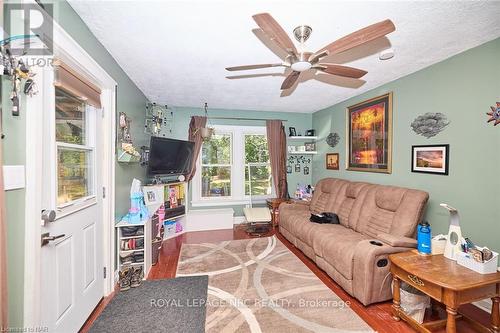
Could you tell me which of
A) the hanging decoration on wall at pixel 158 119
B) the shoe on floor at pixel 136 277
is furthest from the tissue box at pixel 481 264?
the hanging decoration on wall at pixel 158 119

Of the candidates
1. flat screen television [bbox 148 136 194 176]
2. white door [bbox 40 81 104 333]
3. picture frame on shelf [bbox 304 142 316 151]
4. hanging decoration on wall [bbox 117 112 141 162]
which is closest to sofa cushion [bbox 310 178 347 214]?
picture frame on shelf [bbox 304 142 316 151]

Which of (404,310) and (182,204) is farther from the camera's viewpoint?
(182,204)

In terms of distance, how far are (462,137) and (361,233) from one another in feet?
4.97

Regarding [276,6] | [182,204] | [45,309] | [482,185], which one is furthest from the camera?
[182,204]

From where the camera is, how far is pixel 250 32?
1.82m

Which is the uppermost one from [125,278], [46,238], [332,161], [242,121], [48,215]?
[242,121]

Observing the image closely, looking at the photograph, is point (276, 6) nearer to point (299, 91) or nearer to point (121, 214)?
point (299, 91)

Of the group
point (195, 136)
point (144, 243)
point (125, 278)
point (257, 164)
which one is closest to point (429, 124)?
point (257, 164)

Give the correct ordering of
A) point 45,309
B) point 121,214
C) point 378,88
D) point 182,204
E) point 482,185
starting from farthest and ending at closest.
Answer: point 182,204 → point 378,88 → point 121,214 → point 482,185 → point 45,309

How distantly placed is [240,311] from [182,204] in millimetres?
2618

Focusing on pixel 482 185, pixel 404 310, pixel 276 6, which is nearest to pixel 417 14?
pixel 276 6

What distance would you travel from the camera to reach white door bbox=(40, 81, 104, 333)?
1397mm

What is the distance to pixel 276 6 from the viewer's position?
153 centimetres

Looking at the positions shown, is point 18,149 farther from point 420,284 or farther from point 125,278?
point 420,284
